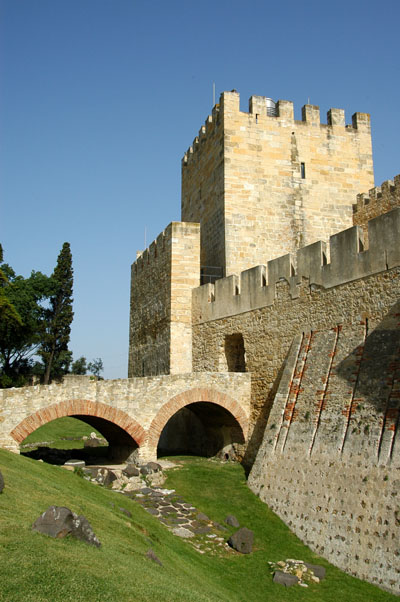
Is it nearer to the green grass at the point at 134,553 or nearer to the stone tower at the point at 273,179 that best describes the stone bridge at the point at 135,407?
the green grass at the point at 134,553

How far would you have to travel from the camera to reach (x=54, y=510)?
21.0ft

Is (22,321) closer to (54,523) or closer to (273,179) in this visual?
(273,179)

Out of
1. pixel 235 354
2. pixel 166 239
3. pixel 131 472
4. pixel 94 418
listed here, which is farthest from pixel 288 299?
pixel 166 239

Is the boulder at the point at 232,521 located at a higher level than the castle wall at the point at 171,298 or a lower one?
lower

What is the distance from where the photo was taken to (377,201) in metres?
18.2

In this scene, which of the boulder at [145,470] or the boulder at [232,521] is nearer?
the boulder at [232,521]

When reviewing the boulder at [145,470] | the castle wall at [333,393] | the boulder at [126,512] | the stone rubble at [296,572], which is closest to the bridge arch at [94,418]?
the boulder at [145,470]

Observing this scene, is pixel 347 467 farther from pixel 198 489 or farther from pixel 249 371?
pixel 249 371

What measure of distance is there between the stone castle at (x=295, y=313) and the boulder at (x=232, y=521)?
2.87 ft

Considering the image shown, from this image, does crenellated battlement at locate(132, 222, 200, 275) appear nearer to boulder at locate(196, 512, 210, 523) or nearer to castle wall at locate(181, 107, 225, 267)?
castle wall at locate(181, 107, 225, 267)

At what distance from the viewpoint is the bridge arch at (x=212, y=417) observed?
14.3 m

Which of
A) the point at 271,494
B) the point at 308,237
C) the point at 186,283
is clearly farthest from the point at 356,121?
the point at 271,494

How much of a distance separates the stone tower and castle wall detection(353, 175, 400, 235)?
1.45 feet

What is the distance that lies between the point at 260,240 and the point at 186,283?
9.36 ft
